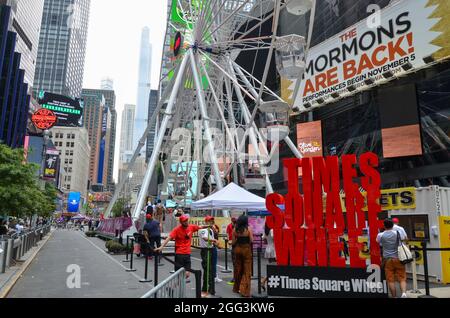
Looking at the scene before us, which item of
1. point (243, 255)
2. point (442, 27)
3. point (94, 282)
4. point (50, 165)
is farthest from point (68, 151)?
point (243, 255)

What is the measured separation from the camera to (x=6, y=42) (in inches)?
2051

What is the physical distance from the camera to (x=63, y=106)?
10962 cm

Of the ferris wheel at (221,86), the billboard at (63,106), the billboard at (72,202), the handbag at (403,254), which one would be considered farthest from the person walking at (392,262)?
the billboard at (72,202)

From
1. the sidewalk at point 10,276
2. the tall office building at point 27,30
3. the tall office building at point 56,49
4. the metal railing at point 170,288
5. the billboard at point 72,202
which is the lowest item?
the sidewalk at point 10,276

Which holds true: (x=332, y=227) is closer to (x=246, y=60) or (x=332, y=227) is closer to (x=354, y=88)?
(x=354, y=88)

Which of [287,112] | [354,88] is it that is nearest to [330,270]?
[287,112]

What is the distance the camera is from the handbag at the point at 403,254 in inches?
314

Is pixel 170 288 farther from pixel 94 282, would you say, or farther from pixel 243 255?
pixel 94 282

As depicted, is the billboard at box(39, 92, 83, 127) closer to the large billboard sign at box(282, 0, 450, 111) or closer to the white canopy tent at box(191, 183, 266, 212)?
the large billboard sign at box(282, 0, 450, 111)

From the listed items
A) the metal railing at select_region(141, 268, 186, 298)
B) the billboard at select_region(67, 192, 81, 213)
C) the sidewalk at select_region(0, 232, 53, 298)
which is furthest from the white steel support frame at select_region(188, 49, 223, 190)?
the billboard at select_region(67, 192, 81, 213)

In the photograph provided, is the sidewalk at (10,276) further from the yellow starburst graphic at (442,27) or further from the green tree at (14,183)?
the yellow starburst graphic at (442,27)

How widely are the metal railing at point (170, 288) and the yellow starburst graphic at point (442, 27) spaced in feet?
65.5

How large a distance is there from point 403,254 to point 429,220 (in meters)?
4.12
